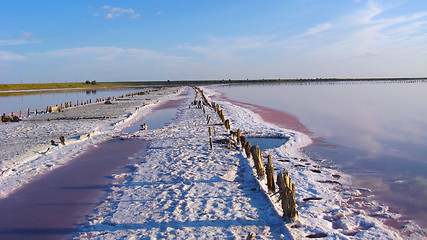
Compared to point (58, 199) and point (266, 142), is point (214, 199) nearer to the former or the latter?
point (58, 199)

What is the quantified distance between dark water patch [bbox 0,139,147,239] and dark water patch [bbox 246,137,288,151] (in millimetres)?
5681

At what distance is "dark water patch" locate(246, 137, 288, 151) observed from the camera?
12953mm

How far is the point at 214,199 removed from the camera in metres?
6.94

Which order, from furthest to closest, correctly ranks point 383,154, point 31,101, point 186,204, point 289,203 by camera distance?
1. point 31,101
2. point 383,154
3. point 186,204
4. point 289,203

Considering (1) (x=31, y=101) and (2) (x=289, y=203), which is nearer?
(2) (x=289, y=203)

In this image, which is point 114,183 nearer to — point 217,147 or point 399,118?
point 217,147

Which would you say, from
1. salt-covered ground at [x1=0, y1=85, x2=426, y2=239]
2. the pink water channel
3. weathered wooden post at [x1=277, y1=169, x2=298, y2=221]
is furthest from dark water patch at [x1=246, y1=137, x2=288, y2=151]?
weathered wooden post at [x1=277, y1=169, x2=298, y2=221]

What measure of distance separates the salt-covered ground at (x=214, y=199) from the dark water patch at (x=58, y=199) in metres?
0.39

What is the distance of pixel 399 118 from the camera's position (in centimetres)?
2134

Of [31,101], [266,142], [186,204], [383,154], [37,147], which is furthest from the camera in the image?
[31,101]

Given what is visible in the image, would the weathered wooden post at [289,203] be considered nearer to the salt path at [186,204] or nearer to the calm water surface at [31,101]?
the salt path at [186,204]

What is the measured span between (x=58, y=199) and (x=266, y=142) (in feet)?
29.4

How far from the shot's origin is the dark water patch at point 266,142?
12953mm

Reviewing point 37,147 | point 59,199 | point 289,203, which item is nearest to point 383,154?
point 289,203
